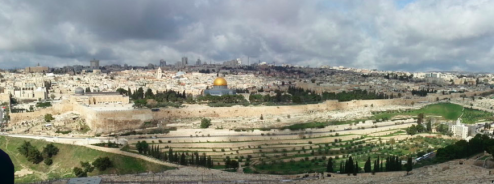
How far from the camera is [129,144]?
81.3 ft

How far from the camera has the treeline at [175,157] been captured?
20.5 metres

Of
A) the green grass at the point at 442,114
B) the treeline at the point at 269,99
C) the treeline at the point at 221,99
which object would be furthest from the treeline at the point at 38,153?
the treeline at the point at 269,99

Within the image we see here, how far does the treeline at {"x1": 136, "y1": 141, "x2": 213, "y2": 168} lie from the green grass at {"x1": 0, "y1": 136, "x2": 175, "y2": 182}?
0.98 meters

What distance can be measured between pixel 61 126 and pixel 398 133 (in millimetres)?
23849

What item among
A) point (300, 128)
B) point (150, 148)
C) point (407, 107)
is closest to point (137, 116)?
point (150, 148)

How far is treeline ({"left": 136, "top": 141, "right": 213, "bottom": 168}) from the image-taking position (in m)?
20.5

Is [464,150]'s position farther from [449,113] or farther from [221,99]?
[221,99]

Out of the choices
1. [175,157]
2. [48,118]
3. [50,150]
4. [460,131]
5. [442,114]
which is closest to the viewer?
[175,157]

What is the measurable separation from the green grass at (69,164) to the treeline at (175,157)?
975 mm

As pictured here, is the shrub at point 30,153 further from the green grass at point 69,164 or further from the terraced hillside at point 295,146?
the terraced hillside at point 295,146

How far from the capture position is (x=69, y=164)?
73.4 ft

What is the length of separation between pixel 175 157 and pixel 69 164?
6.20 m

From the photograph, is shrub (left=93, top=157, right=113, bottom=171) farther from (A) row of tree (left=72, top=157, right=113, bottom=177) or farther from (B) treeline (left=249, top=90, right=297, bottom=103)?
(B) treeline (left=249, top=90, right=297, bottom=103)

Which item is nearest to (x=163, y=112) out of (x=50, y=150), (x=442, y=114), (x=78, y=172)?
(x=50, y=150)
